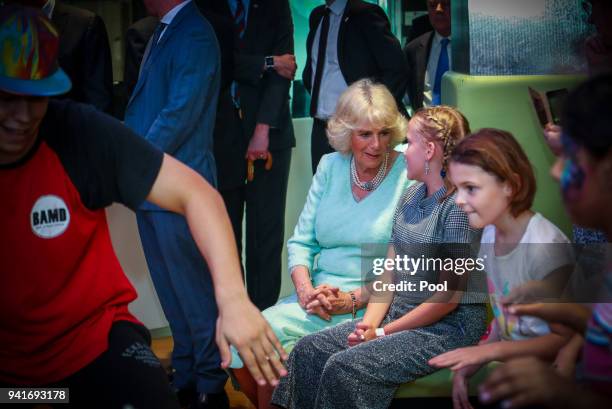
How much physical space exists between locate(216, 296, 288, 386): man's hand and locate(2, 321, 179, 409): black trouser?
0.84ft

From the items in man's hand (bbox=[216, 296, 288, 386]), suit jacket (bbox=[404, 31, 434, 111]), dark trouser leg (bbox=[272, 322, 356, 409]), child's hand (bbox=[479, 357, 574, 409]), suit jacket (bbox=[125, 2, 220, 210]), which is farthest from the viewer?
suit jacket (bbox=[404, 31, 434, 111])

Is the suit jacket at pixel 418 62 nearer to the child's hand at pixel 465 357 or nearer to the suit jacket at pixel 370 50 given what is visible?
the suit jacket at pixel 370 50

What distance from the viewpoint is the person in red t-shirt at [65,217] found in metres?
1.80

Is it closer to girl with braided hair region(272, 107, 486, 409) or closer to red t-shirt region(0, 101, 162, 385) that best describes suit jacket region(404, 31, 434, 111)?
girl with braided hair region(272, 107, 486, 409)

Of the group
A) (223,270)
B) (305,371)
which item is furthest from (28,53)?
(305,371)

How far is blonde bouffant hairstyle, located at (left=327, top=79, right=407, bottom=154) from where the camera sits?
9.76 ft

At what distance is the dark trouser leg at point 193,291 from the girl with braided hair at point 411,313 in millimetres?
627

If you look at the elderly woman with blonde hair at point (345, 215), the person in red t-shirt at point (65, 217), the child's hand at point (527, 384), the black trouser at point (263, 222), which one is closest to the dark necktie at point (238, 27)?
the black trouser at point (263, 222)

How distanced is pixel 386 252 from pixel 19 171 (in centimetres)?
137

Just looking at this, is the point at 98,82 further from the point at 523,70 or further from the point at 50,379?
the point at 50,379

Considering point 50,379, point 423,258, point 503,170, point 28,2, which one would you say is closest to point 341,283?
point 423,258

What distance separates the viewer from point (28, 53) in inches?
71.6

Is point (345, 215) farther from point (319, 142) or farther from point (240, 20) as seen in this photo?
point (240, 20)
